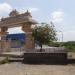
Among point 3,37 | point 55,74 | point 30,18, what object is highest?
point 30,18

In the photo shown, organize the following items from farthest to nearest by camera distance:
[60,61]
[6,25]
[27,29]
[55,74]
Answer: [6,25]
[27,29]
[60,61]
[55,74]

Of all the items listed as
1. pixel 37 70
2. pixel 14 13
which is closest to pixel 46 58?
pixel 37 70

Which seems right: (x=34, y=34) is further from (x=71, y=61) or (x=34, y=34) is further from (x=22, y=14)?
(x=71, y=61)

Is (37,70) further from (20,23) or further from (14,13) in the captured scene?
(14,13)

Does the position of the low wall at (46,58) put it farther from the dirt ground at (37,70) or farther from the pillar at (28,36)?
the pillar at (28,36)

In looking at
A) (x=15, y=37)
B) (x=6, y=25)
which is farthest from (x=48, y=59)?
(x=15, y=37)

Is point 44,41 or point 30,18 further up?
point 30,18

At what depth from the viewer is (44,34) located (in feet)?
89.4

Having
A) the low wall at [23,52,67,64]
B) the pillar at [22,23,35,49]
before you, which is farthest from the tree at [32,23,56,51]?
the low wall at [23,52,67,64]

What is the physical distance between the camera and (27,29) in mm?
30297

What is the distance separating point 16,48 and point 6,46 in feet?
4.96

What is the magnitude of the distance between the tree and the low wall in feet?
29.8

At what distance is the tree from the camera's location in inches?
1075

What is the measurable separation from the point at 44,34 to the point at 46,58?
371 inches
